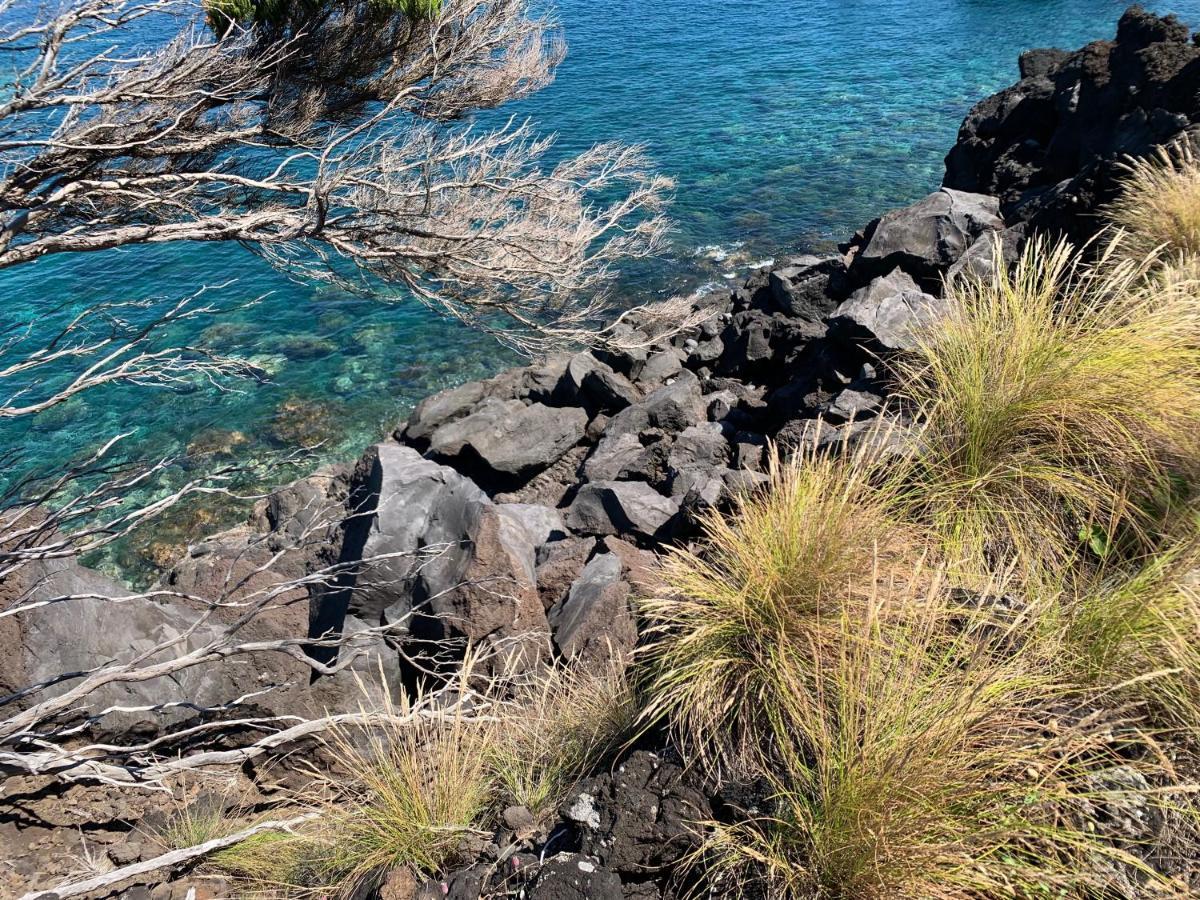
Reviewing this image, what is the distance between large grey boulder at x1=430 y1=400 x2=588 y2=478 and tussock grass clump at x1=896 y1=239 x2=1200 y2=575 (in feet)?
23.5

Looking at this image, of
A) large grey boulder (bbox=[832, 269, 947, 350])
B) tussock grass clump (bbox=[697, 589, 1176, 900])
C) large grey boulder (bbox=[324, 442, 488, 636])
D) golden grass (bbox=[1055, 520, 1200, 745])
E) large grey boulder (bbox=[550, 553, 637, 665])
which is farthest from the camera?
large grey boulder (bbox=[832, 269, 947, 350])

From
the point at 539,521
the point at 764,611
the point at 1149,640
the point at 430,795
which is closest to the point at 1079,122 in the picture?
the point at 539,521

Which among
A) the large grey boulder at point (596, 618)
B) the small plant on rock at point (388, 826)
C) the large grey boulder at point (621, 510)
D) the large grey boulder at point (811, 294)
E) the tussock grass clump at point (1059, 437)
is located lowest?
the large grey boulder at point (621, 510)

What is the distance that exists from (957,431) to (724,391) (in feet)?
22.3

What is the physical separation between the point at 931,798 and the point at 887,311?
633 cm

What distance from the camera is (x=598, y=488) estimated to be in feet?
28.5

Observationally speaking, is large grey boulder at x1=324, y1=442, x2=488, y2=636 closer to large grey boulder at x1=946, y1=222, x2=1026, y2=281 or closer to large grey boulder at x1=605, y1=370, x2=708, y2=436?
large grey boulder at x1=605, y1=370, x2=708, y2=436

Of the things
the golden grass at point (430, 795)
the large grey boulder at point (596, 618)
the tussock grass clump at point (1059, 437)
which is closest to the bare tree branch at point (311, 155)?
the large grey boulder at point (596, 618)

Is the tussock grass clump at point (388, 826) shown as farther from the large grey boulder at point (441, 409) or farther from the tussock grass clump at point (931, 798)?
the large grey boulder at point (441, 409)

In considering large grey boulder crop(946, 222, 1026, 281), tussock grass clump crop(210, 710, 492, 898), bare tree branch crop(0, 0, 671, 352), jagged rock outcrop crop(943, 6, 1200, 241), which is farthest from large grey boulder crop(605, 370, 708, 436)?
tussock grass clump crop(210, 710, 492, 898)

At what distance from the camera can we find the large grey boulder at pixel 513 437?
36.2 ft

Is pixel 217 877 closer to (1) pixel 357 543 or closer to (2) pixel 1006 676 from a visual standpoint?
(1) pixel 357 543

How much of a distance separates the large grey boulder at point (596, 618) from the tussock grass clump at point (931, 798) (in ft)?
8.62

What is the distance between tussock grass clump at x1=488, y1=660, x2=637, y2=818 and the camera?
378 centimetres
